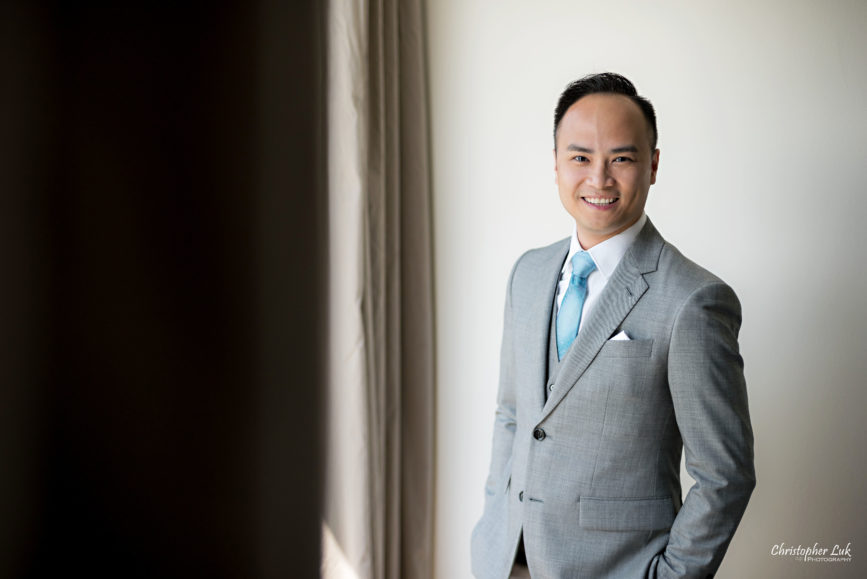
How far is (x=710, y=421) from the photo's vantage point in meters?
1.12

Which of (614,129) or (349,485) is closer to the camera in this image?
(614,129)

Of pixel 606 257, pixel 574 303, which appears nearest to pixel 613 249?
pixel 606 257

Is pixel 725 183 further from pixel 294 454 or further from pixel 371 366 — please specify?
pixel 294 454

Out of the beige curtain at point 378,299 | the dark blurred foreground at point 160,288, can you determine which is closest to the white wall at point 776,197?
the beige curtain at point 378,299

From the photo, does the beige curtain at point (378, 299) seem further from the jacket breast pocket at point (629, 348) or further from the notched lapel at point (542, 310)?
the jacket breast pocket at point (629, 348)

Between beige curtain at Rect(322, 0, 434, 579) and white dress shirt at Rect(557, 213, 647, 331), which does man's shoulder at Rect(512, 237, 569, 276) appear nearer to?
white dress shirt at Rect(557, 213, 647, 331)

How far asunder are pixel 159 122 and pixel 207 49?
0.21 m

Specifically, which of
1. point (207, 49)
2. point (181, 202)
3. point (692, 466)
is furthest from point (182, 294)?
point (692, 466)

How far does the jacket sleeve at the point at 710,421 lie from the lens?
1123 mm

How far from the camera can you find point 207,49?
133 cm

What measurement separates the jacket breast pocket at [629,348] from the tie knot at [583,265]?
0.53 ft

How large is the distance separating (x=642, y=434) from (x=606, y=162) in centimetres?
49

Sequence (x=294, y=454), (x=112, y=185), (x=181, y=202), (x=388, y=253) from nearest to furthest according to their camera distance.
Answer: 1. (x=112, y=185)
2. (x=181, y=202)
3. (x=294, y=454)
4. (x=388, y=253)

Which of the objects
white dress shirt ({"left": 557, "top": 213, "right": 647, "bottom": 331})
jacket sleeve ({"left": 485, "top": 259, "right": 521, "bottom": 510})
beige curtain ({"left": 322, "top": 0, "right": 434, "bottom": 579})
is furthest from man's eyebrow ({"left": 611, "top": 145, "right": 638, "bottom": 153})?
beige curtain ({"left": 322, "top": 0, "right": 434, "bottom": 579})
